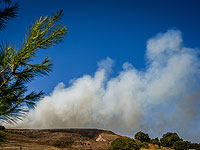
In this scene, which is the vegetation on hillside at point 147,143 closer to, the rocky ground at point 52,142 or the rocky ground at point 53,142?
the rocky ground at point 53,142

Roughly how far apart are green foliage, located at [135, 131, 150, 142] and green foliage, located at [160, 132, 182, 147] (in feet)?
13.2

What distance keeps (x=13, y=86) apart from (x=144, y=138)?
44099mm

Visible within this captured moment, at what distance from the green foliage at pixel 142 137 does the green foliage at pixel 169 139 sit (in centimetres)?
401

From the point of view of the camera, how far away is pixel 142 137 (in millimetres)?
41500

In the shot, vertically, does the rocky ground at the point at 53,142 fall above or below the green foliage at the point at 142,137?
below

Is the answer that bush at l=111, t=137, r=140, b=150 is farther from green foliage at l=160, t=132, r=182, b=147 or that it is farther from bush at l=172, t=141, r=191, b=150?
green foliage at l=160, t=132, r=182, b=147

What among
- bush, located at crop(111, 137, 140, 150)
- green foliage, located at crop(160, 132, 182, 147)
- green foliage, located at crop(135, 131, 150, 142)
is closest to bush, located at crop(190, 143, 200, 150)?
green foliage, located at crop(160, 132, 182, 147)

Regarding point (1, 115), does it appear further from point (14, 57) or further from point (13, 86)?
point (14, 57)

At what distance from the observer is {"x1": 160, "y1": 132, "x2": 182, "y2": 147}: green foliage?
38.9 meters

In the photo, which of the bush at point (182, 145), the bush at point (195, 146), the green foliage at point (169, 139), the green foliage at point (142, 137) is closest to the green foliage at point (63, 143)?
the green foliage at point (142, 137)

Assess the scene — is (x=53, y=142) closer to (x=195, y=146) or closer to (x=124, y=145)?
(x=124, y=145)

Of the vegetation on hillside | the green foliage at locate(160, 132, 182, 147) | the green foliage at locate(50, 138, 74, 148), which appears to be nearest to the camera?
the vegetation on hillside

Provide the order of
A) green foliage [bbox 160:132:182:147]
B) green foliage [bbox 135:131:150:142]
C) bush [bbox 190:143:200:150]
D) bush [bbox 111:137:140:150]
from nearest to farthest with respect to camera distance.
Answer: bush [bbox 111:137:140:150] → bush [bbox 190:143:200:150] → green foliage [bbox 160:132:182:147] → green foliage [bbox 135:131:150:142]

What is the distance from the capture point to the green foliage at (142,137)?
41.3 meters
